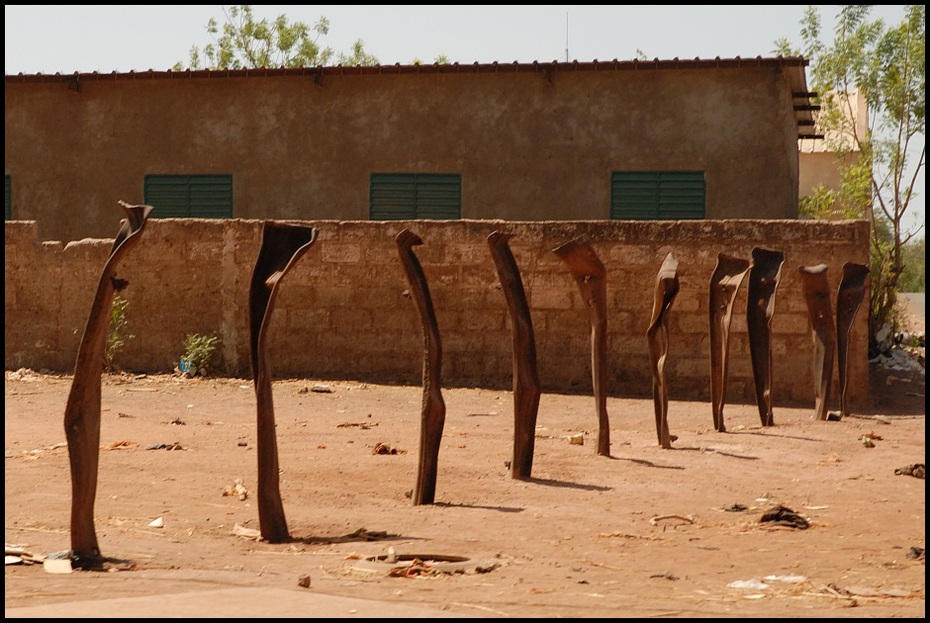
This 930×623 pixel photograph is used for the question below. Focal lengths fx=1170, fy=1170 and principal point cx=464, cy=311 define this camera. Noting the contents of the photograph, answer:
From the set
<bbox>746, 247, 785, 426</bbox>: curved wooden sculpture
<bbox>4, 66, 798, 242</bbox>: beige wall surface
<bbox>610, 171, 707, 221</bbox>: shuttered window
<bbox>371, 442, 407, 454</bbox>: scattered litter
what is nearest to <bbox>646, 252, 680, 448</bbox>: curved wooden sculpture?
<bbox>746, 247, 785, 426</bbox>: curved wooden sculpture

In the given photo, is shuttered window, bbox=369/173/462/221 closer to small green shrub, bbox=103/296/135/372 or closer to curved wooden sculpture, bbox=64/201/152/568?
small green shrub, bbox=103/296/135/372

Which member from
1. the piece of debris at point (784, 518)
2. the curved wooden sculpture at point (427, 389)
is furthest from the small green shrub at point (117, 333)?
the piece of debris at point (784, 518)

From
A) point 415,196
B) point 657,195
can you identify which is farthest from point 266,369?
point 415,196

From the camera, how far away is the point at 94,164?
18.6m

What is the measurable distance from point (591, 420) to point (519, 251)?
2.57 meters

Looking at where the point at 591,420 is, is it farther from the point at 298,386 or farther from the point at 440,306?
the point at 298,386

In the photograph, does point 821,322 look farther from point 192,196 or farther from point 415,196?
point 192,196

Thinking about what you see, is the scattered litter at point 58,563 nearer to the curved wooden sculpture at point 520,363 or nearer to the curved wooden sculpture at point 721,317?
the curved wooden sculpture at point 520,363

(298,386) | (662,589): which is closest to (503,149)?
(298,386)

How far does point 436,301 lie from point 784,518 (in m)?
7.23

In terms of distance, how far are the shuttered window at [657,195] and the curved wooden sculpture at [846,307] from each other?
5.42m

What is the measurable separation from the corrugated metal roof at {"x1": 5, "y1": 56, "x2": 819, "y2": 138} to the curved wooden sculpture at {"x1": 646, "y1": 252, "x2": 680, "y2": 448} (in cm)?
786

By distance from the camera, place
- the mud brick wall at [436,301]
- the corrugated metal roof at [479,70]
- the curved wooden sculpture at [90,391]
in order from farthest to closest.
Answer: the corrugated metal roof at [479,70] → the mud brick wall at [436,301] → the curved wooden sculpture at [90,391]

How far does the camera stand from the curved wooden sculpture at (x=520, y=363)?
299 inches
